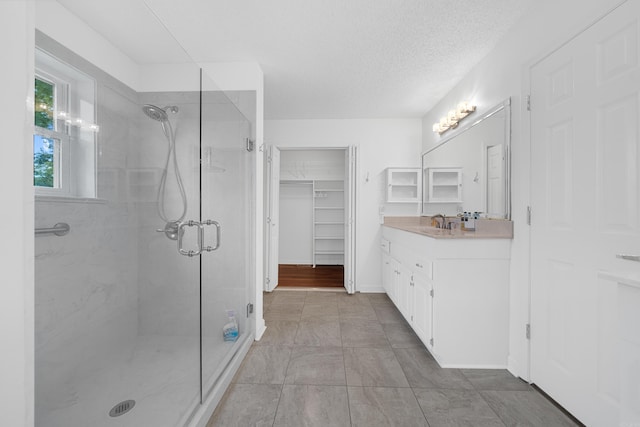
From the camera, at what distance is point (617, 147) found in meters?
1.31

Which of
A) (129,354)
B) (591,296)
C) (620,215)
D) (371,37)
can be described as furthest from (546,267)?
(129,354)

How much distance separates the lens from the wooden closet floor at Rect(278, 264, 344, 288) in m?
4.31

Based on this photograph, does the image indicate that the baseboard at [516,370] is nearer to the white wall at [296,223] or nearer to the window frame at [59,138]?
the window frame at [59,138]

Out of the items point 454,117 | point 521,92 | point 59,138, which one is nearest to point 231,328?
point 59,138

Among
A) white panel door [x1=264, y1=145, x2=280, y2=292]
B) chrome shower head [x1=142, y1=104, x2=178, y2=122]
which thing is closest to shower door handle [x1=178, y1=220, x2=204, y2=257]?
chrome shower head [x1=142, y1=104, x2=178, y2=122]

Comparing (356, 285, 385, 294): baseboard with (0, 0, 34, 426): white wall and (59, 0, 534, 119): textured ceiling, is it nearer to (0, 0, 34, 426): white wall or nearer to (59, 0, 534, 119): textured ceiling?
(59, 0, 534, 119): textured ceiling

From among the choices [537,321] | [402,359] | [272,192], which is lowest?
[402,359]

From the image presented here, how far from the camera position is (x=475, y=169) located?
2.52m

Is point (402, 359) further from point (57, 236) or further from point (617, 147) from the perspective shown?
point (57, 236)

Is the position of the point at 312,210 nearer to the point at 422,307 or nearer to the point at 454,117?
the point at 454,117

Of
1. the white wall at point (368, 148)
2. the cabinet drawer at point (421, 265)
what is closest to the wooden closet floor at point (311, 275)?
the white wall at point (368, 148)

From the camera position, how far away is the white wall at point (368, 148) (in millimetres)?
3949

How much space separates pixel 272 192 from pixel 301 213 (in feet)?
6.51

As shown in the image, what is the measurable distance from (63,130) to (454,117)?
9.81ft
